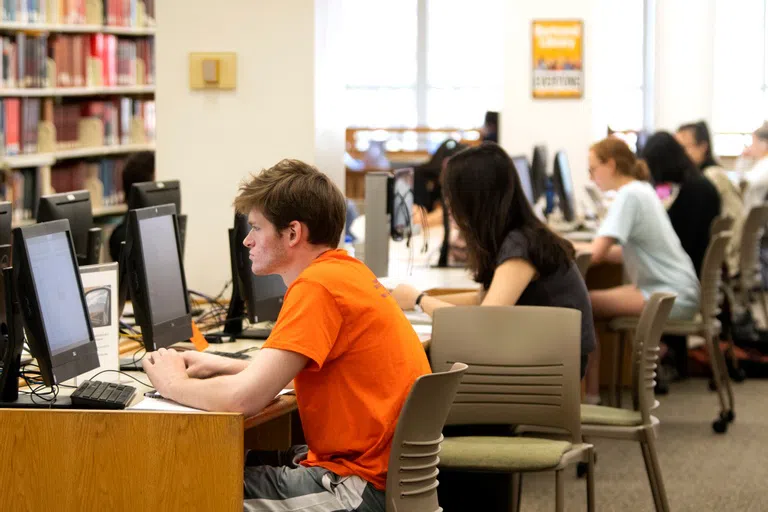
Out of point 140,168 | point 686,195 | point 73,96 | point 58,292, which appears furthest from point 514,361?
point 73,96

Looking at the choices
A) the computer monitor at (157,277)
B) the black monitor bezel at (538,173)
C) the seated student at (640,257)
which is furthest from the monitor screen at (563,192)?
the computer monitor at (157,277)

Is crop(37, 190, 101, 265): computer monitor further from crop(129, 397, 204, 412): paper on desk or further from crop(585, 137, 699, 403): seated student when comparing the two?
crop(585, 137, 699, 403): seated student

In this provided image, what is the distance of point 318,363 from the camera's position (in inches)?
86.3

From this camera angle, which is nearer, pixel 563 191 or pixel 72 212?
pixel 72 212

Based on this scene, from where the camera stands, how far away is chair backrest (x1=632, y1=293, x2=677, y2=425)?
10.8ft

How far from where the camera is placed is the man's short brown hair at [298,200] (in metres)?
2.33

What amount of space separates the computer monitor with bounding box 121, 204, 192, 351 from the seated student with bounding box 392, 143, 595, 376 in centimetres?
92

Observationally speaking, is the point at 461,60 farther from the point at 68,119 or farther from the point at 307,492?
the point at 307,492

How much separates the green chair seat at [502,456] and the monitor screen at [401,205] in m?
1.77

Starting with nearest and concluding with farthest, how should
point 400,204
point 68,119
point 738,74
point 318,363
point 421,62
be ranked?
point 318,363 → point 400,204 → point 68,119 → point 738,74 → point 421,62

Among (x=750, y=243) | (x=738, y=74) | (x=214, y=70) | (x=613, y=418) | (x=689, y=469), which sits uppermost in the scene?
(x=738, y=74)

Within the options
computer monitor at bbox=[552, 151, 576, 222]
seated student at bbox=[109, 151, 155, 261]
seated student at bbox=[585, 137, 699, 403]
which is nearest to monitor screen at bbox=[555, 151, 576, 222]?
computer monitor at bbox=[552, 151, 576, 222]

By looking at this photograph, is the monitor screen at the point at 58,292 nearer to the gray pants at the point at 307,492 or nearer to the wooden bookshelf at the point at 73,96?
the gray pants at the point at 307,492

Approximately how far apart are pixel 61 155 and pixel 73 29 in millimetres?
687
